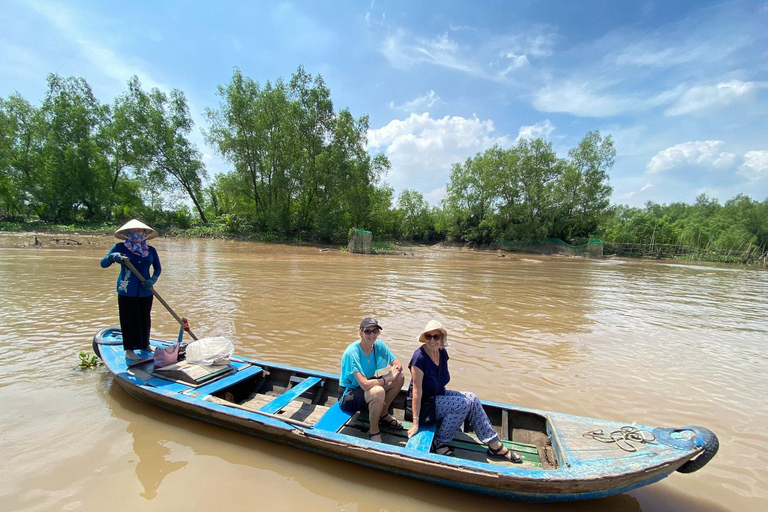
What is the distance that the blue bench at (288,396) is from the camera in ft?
12.2

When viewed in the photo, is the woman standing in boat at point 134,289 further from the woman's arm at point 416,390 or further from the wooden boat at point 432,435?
the woman's arm at point 416,390

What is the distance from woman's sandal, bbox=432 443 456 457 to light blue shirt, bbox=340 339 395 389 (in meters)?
0.96

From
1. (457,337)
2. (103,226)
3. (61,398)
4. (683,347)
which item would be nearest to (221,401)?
(61,398)

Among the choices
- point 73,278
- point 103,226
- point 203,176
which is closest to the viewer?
point 73,278

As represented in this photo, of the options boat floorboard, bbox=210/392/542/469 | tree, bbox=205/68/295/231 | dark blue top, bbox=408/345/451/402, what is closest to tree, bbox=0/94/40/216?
tree, bbox=205/68/295/231

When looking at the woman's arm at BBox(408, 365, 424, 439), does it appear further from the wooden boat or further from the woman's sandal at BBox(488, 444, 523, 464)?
the woman's sandal at BBox(488, 444, 523, 464)

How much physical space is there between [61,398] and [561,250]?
1843 inches

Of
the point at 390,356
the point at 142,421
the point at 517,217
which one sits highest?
the point at 517,217

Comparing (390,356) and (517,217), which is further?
(517,217)

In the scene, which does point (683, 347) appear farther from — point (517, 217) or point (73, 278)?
point (517, 217)

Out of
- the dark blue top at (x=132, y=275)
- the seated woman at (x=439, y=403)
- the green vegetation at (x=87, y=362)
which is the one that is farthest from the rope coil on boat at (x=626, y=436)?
the green vegetation at (x=87, y=362)

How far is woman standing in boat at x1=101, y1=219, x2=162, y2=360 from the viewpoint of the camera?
15.7 feet

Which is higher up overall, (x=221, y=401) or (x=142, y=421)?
(x=221, y=401)

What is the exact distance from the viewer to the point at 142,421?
400cm
